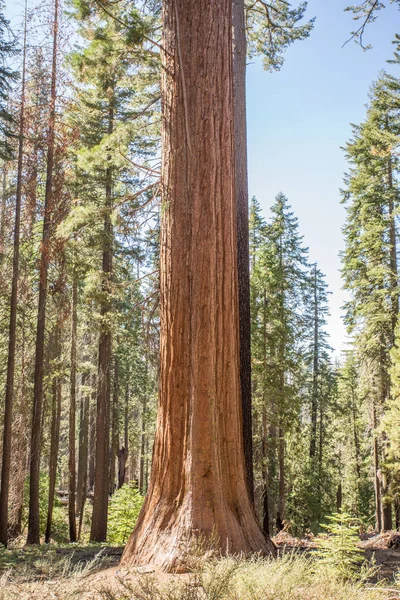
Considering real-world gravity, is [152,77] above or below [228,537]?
above

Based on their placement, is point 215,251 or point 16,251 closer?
point 215,251

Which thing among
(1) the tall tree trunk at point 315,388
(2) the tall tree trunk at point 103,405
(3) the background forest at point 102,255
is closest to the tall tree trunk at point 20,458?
(3) the background forest at point 102,255

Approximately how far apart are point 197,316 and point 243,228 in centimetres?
166

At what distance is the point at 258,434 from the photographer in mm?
18766

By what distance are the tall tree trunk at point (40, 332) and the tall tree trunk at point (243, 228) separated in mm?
7427

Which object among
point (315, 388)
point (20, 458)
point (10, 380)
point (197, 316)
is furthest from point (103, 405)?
point (315, 388)

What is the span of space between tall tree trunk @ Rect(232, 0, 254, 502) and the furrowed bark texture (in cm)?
38

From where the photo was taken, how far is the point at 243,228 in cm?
620

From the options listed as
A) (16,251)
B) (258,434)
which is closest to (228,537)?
(16,251)

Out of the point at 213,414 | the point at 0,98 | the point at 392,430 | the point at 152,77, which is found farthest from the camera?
the point at 392,430

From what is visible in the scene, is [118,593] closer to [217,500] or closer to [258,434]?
[217,500]

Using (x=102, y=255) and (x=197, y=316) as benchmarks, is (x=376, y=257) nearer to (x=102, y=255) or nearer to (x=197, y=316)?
(x=102, y=255)

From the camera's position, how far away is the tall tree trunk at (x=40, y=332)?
41.0 ft

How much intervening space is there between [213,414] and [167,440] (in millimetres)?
533
